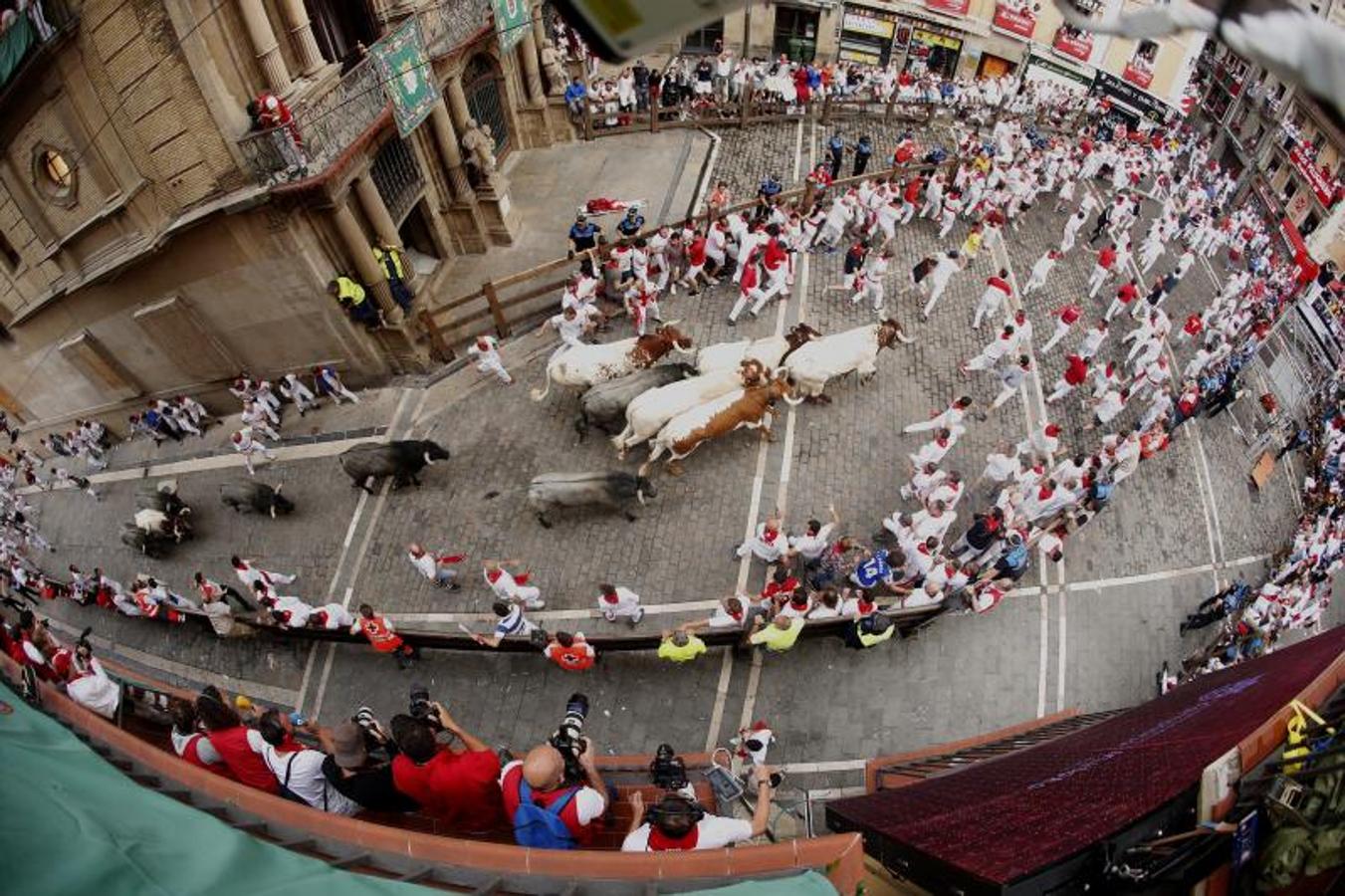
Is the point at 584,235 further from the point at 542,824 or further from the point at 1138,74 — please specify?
the point at 1138,74

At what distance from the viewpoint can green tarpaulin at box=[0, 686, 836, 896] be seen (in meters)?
2.50

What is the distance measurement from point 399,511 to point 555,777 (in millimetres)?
9552

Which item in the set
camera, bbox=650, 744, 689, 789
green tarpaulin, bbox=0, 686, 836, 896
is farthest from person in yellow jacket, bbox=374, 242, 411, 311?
green tarpaulin, bbox=0, 686, 836, 896

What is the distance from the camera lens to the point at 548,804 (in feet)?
20.2

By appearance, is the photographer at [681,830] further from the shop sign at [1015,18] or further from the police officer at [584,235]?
the shop sign at [1015,18]

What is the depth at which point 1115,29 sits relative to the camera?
2662mm

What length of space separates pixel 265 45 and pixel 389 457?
7917 millimetres

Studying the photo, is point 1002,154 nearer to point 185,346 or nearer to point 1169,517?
point 1169,517

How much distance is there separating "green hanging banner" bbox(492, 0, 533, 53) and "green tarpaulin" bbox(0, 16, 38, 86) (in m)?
8.78

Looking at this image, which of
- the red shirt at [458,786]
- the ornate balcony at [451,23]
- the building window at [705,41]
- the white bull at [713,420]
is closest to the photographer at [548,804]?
the red shirt at [458,786]

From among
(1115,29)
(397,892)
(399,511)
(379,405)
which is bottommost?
(397,892)

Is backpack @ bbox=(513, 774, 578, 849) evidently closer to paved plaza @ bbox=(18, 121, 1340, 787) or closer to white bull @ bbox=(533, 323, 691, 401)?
paved plaza @ bbox=(18, 121, 1340, 787)

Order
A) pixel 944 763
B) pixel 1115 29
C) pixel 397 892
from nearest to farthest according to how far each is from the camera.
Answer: pixel 1115 29, pixel 397 892, pixel 944 763

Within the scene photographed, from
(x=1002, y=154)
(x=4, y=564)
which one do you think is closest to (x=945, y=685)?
(x=1002, y=154)
